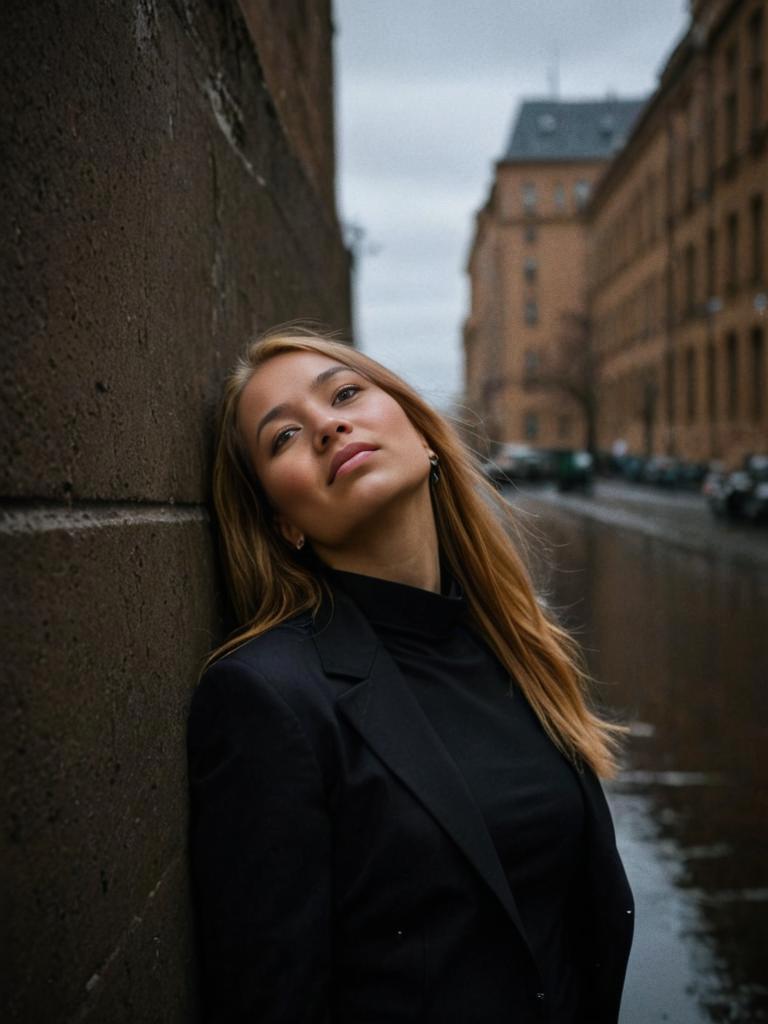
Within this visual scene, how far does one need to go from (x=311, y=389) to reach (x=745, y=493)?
24.8 metres

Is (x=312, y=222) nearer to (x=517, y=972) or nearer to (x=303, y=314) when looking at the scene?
(x=303, y=314)

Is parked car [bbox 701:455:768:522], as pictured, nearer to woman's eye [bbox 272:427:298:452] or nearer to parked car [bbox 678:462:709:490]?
parked car [bbox 678:462:709:490]

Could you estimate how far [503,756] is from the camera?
6.24 ft

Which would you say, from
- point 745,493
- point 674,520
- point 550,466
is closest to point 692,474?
point 550,466

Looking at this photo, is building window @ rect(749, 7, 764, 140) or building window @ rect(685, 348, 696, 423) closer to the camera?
building window @ rect(749, 7, 764, 140)

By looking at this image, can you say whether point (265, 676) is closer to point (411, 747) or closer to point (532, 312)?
point (411, 747)

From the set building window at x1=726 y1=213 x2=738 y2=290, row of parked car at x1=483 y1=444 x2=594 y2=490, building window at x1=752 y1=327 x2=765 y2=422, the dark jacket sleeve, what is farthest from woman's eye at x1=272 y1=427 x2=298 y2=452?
building window at x1=726 y1=213 x2=738 y2=290

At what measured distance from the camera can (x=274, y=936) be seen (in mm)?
1529

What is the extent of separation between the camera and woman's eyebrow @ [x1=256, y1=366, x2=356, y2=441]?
202cm

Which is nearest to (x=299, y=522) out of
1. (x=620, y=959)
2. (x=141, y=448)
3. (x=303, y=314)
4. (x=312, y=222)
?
(x=141, y=448)

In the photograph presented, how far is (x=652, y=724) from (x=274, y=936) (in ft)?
16.6

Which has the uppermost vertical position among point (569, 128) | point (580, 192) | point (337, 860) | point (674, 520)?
point (569, 128)

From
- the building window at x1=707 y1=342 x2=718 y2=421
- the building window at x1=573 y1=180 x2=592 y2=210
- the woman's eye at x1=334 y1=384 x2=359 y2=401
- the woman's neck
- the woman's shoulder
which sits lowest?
the woman's shoulder

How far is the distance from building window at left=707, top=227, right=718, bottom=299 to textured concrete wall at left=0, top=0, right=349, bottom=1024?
135 ft
